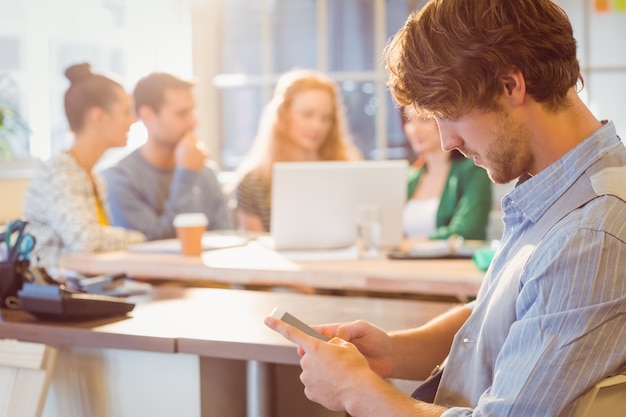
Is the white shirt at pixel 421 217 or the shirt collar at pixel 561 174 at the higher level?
the shirt collar at pixel 561 174

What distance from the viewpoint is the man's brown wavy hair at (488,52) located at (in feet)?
3.67

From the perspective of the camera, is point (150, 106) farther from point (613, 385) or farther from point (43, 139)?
point (613, 385)

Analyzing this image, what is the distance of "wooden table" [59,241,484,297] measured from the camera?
2.40 meters

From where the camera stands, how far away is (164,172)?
3764 mm

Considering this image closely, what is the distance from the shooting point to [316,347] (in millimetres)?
1265

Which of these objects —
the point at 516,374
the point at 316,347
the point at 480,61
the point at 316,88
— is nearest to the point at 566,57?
the point at 480,61

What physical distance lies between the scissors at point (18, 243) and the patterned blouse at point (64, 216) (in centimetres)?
97

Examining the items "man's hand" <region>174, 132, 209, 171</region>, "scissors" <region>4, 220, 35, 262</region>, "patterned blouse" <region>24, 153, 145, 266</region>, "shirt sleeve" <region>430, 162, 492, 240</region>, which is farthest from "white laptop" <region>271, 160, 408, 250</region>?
"scissors" <region>4, 220, 35, 262</region>

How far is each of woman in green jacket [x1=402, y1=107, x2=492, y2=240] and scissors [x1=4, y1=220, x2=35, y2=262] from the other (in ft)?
5.92

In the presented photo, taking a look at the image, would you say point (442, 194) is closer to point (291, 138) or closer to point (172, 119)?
point (291, 138)

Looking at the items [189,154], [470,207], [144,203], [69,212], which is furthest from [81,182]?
[470,207]

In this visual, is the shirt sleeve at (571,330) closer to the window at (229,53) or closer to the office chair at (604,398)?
the office chair at (604,398)

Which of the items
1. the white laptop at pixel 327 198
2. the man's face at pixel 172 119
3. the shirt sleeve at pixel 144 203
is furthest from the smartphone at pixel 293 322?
the man's face at pixel 172 119

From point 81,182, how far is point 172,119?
76cm
